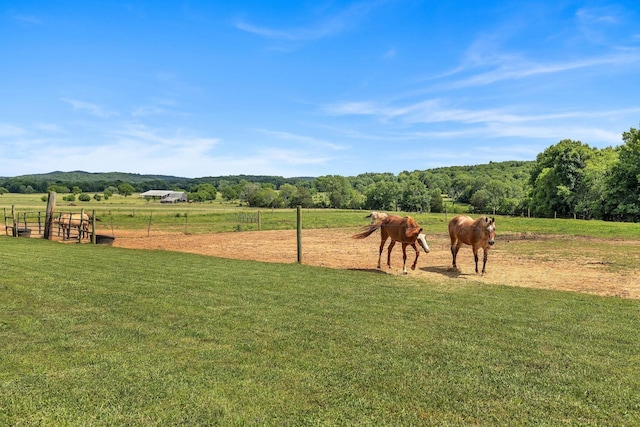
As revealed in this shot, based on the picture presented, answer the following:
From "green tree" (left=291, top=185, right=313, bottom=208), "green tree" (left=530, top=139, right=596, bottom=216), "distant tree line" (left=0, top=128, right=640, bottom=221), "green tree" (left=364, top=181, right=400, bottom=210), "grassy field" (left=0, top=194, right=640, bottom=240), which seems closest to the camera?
"grassy field" (left=0, top=194, right=640, bottom=240)

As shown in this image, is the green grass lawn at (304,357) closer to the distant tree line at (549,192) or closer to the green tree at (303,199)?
the distant tree line at (549,192)

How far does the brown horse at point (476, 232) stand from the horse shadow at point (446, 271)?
1.16 ft

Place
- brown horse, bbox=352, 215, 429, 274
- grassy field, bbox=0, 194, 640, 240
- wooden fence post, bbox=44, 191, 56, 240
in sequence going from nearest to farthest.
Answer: brown horse, bbox=352, 215, 429, 274
wooden fence post, bbox=44, 191, 56, 240
grassy field, bbox=0, 194, 640, 240

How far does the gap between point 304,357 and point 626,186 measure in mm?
53779

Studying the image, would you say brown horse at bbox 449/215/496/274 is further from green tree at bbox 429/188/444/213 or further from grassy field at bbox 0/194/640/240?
green tree at bbox 429/188/444/213

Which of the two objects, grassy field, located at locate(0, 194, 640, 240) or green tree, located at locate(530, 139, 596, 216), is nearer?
grassy field, located at locate(0, 194, 640, 240)

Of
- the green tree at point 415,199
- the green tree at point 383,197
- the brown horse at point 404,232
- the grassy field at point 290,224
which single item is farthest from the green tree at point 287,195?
the brown horse at point 404,232

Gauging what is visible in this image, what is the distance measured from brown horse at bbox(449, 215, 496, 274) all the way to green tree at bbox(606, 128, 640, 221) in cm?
3917

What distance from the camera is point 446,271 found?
1471cm

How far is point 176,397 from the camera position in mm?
3961

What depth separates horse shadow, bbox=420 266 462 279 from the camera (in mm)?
13920

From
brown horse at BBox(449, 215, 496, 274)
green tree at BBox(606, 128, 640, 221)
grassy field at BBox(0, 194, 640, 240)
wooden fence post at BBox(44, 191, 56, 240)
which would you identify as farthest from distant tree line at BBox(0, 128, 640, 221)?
brown horse at BBox(449, 215, 496, 274)

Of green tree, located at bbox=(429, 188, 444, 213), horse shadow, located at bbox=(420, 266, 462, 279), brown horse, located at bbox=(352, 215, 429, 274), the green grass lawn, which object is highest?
green tree, located at bbox=(429, 188, 444, 213)

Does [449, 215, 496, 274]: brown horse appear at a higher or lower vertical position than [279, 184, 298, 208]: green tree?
lower
